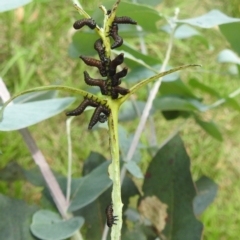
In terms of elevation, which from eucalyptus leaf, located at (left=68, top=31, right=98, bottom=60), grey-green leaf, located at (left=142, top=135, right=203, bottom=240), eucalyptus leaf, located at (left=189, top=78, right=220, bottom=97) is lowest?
grey-green leaf, located at (left=142, top=135, right=203, bottom=240)

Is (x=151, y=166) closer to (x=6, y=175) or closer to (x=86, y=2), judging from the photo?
(x=6, y=175)

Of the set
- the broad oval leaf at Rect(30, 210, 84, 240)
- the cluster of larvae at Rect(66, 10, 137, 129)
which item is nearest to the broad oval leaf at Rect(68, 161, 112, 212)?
the broad oval leaf at Rect(30, 210, 84, 240)

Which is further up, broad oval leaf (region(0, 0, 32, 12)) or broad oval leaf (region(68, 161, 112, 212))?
broad oval leaf (region(0, 0, 32, 12))

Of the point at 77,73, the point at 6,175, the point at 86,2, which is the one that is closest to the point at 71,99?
the point at 6,175

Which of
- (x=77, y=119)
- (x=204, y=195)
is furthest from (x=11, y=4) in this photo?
(x=77, y=119)

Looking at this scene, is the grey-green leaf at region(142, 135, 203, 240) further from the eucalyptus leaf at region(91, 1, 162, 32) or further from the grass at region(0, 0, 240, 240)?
the grass at region(0, 0, 240, 240)

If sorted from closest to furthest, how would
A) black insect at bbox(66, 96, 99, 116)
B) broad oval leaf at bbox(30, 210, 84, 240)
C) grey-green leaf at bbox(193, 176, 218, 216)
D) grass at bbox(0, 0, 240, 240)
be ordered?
black insect at bbox(66, 96, 99, 116) < broad oval leaf at bbox(30, 210, 84, 240) < grey-green leaf at bbox(193, 176, 218, 216) < grass at bbox(0, 0, 240, 240)

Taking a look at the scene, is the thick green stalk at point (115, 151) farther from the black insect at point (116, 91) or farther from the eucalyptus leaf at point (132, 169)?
the eucalyptus leaf at point (132, 169)
